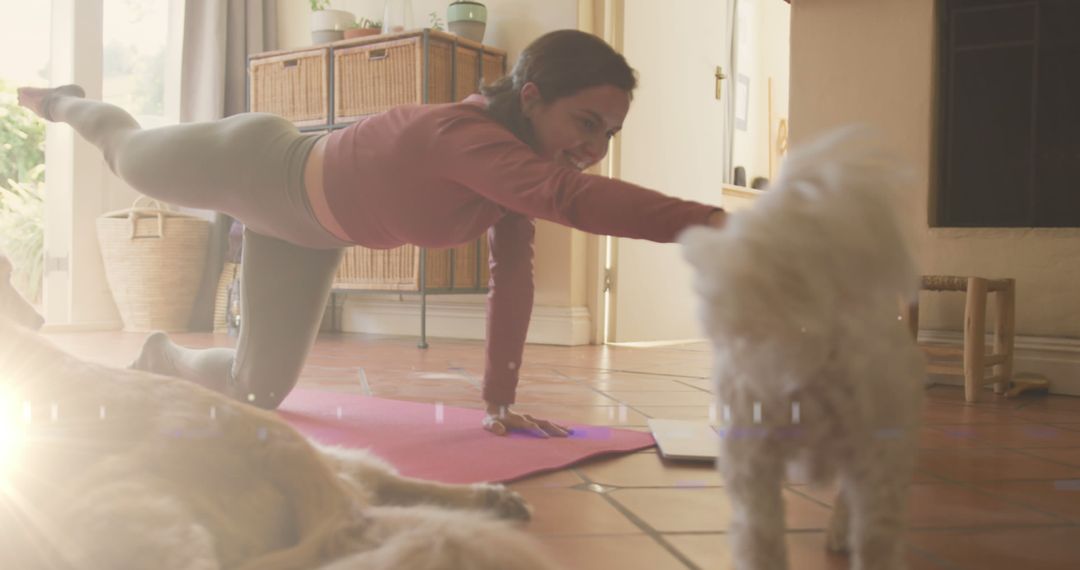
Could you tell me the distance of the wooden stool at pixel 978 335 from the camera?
95.9 inches

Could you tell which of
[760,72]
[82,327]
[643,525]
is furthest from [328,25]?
[643,525]

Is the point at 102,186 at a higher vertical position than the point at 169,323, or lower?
higher

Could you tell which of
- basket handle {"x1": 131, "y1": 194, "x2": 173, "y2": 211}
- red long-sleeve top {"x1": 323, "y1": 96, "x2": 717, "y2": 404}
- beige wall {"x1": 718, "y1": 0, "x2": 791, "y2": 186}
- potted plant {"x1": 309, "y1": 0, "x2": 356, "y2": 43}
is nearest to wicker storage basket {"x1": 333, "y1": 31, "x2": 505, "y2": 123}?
potted plant {"x1": 309, "y1": 0, "x2": 356, "y2": 43}

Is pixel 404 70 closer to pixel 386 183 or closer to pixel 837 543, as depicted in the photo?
pixel 386 183

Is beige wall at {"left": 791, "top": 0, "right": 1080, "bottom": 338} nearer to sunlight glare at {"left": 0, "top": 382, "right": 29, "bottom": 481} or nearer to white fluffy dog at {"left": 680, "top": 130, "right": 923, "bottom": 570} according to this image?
white fluffy dog at {"left": 680, "top": 130, "right": 923, "bottom": 570}

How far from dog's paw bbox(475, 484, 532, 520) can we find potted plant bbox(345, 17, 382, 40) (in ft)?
10.9

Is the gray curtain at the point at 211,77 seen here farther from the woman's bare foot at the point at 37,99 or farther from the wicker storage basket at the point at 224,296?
the woman's bare foot at the point at 37,99

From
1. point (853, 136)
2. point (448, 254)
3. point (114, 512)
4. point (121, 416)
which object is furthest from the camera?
point (448, 254)

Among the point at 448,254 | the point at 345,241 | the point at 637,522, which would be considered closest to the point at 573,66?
the point at 345,241

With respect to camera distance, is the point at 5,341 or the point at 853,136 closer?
the point at 853,136

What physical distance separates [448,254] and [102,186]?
6.57 feet

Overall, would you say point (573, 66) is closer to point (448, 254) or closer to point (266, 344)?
point (266, 344)

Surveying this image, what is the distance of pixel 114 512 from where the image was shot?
29.9 inches

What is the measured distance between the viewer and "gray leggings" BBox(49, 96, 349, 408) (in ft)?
5.65
